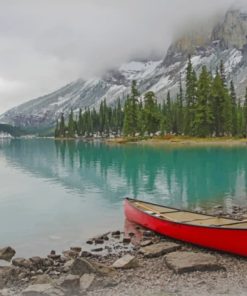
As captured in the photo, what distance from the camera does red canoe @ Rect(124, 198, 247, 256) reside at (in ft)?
73.3

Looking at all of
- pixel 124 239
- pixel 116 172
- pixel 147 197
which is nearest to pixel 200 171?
pixel 116 172

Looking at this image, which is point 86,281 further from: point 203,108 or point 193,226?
point 203,108

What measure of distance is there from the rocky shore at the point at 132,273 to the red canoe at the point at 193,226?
0.54m

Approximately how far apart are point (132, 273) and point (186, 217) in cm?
844

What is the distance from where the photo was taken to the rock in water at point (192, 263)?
20578mm

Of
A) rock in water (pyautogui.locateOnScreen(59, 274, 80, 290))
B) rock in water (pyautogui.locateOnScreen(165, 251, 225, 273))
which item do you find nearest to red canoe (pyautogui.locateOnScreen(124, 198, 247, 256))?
rock in water (pyautogui.locateOnScreen(165, 251, 225, 273))

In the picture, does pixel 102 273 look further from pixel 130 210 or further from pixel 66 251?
pixel 130 210

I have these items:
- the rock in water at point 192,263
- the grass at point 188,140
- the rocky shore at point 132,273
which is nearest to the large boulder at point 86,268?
the rocky shore at point 132,273

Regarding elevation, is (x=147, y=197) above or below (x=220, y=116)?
below

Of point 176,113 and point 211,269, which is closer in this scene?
point 211,269

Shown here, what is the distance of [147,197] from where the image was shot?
45656 millimetres

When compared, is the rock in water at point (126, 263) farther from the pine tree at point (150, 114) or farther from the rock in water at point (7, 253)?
the pine tree at point (150, 114)

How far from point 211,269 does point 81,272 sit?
574 centimetres

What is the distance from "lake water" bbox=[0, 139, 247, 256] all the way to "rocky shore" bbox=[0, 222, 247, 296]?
3976 millimetres
